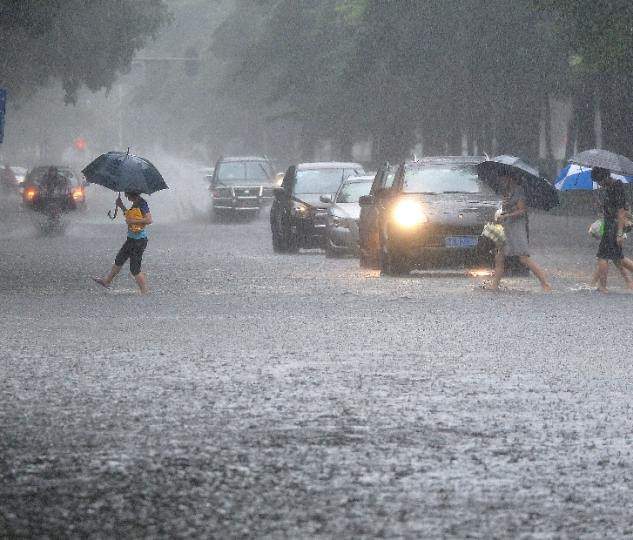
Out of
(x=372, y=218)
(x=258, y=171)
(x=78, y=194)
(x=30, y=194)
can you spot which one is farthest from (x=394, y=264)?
(x=258, y=171)

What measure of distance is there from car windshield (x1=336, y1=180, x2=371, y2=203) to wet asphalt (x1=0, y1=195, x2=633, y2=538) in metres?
10.0

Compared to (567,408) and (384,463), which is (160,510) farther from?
(567,408)

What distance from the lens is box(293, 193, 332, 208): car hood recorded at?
113 feet

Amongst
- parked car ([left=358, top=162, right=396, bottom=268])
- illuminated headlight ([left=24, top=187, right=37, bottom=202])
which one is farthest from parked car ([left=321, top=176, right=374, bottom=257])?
illuminated headlight ([left=24, top=187, right=37, bottom=202])

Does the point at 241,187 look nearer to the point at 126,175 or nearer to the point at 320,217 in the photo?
the point at 320,217

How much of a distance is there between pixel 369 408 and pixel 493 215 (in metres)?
14.3

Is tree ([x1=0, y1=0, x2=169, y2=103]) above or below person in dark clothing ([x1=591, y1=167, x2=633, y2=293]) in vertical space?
above

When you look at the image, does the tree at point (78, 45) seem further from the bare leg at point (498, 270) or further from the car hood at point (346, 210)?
the bare leg at point (498, 270)

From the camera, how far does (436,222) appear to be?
25.2 metres

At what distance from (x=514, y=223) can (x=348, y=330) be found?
6507 mm

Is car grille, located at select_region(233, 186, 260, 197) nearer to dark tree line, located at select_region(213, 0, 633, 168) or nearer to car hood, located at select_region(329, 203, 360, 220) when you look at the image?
dark tree line, located at select_region(213, 0, 633, 168)

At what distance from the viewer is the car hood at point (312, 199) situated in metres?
34.4

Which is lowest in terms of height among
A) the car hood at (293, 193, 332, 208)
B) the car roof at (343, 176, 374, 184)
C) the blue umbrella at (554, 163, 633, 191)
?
the car hood at (293, 193, 332, 208)

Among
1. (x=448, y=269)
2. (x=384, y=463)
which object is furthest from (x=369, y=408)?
(x=448, y=269)
